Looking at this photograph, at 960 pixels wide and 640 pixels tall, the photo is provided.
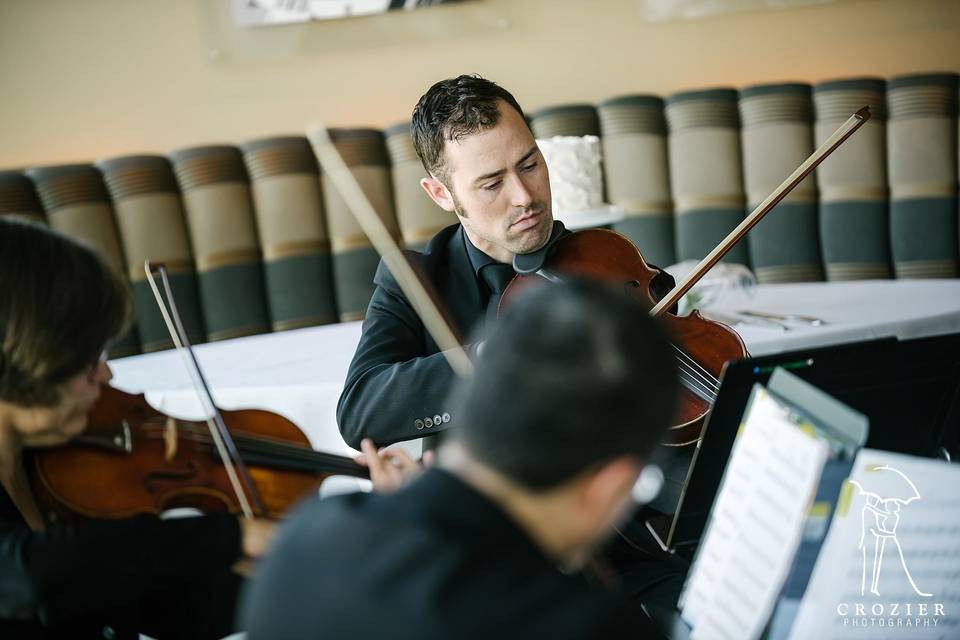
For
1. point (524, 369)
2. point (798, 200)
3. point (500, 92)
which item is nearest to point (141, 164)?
point (500, 92)

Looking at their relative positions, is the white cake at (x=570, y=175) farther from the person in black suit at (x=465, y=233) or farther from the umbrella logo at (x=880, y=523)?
the umbrella logo at (x=880, y=523)

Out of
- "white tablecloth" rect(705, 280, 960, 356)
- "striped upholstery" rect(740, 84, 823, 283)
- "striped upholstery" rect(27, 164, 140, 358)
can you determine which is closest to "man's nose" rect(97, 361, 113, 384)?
"white tablecloth" rect(705, 280, 960, 356)

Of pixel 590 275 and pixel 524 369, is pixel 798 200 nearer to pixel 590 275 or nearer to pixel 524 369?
pixel 590 275

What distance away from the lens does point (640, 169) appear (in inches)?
95.2

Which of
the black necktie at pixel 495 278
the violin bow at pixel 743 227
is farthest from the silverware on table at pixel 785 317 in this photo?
the black necktie at pixel 495 278

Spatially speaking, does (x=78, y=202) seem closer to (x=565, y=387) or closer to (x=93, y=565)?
(x=93, y=565)

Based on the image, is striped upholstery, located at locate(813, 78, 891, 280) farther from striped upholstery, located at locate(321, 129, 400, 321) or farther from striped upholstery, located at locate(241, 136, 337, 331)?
striped upholstery, located at locate(241, 136, 337, 331)

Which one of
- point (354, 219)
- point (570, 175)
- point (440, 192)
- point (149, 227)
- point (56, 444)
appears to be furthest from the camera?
point (354, 219)

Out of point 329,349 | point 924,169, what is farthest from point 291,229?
point 924,169

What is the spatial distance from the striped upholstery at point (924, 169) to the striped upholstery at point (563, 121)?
2.74ft

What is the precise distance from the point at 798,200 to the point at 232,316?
1.59 meters

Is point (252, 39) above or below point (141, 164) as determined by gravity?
above

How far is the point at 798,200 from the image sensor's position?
2416 mm

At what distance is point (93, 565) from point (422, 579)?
0.48 m
